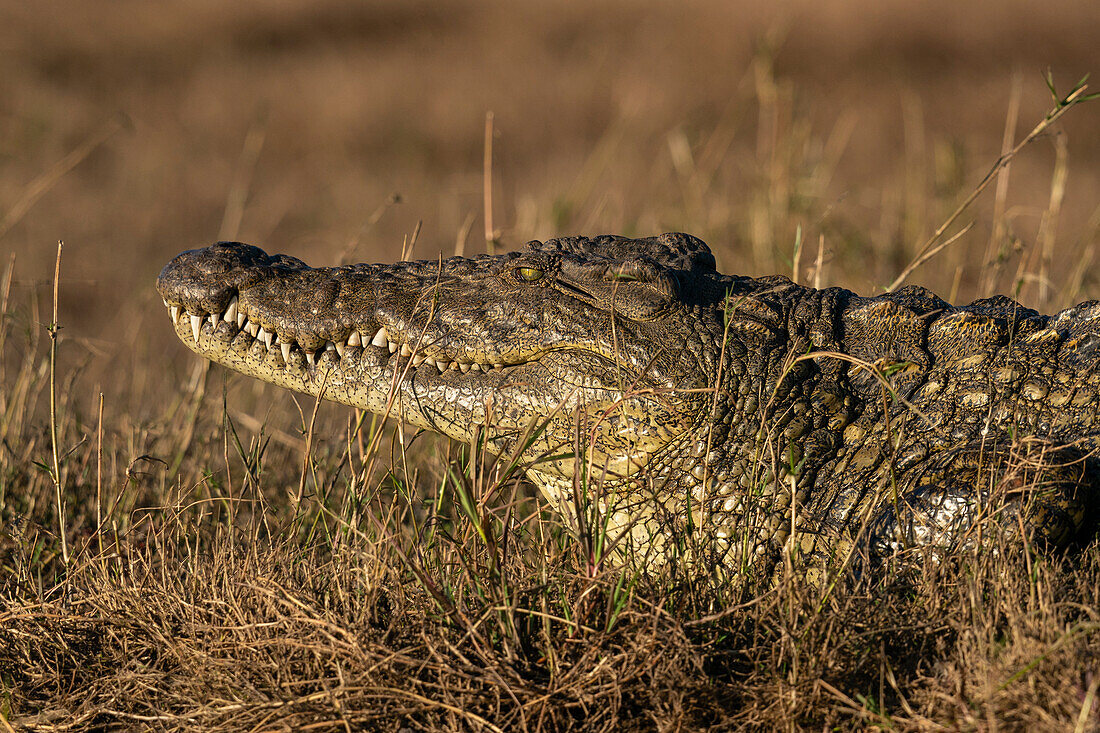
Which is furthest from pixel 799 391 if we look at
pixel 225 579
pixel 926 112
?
pixel 926 112

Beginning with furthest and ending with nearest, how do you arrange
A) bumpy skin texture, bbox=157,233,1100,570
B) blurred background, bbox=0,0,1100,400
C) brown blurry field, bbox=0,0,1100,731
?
blurred background, bbox=0,0,1100,400 < bumpy skin texture, bbox=157,233,1100,570 < brown blurry field, bbox=0,0,1100,731

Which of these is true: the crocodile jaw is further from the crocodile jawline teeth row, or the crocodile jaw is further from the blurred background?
the blurred background

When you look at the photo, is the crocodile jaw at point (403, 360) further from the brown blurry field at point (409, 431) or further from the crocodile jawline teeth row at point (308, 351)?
the brown blurry field at point (409, 431)

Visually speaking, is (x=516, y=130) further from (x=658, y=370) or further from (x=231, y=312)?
(x=658, y=370)

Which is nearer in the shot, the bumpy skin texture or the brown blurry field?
the brown blurry field

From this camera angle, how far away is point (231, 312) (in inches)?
111

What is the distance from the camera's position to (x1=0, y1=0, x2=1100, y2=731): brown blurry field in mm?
1835

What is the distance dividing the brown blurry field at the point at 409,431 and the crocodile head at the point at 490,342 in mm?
174

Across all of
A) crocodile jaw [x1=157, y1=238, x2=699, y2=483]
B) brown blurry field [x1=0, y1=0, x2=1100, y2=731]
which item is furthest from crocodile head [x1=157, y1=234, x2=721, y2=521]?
brown blurry field [x1=0, y1=0, x2=1100, y2=731]

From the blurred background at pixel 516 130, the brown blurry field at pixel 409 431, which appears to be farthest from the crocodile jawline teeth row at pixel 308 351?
the blurred background at pixel 516 130

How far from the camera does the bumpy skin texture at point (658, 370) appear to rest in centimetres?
266

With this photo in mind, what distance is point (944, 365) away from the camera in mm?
2807

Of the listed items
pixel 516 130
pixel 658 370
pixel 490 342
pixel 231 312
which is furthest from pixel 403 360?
pixel 516 130

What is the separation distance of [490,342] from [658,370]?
19.1 inches
